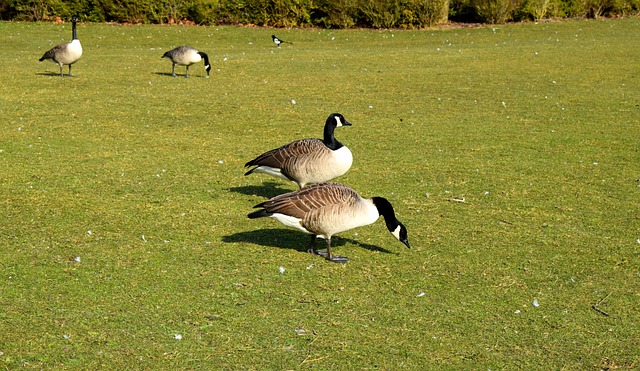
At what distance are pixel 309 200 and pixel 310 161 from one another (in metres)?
1.54

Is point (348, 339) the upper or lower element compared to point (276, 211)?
lower

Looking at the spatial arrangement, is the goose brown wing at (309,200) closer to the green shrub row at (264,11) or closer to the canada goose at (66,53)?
the canada goose at (66,53)

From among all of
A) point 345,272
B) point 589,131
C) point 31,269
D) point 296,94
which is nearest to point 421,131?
point 589,131

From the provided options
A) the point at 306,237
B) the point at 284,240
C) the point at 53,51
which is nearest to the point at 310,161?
the point at 306,237

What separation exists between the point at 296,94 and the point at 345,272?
11.0 m

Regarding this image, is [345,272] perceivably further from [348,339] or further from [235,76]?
[235,76]

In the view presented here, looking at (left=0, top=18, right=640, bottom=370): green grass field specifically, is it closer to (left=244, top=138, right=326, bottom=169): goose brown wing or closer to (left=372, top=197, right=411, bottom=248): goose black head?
(left=372, top=197, right=411, bottom=248): goose black head

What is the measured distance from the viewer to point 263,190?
10.1 m

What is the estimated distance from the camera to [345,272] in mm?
7262

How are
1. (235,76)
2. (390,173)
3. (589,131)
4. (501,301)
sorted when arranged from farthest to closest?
(235,76)
(589,131)
(390,173)
(501,301)

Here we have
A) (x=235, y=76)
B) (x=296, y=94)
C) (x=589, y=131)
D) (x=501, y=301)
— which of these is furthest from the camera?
(x=235, y=76)

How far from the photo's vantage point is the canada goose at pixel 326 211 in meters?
7.19

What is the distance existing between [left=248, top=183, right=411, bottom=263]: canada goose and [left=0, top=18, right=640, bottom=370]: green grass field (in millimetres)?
391

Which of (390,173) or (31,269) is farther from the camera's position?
(390,173)
